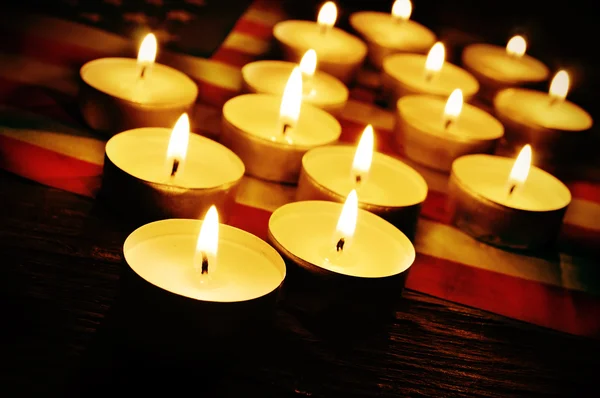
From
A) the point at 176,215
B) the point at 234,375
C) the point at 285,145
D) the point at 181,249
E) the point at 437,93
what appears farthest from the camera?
the point at 437,93

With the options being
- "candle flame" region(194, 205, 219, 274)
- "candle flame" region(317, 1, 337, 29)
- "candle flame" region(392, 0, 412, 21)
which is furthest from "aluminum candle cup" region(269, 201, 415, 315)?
"candle flame" region(392, 0, 412, 21)

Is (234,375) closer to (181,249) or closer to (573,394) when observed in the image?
(181,249)

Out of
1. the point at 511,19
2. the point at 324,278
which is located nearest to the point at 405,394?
the point at 324,278

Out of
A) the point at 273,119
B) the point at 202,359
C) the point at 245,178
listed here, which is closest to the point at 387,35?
the point at 273,119

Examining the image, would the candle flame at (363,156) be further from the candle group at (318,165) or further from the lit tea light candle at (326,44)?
the lit tea light candle at (326,44)

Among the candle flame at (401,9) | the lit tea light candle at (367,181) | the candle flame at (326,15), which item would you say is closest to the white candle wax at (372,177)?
the lit tea light candle at (367,181)

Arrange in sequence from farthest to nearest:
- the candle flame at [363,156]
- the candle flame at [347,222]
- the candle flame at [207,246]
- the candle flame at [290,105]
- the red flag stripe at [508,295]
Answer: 1. the candle flame at [290,105]
2. the candle flame at [363,156]
3. the red flag stripe at [508,295]
4. the candle flame at [347,222]
5. the candle flame at [207,246]

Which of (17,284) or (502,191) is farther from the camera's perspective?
(502,191)

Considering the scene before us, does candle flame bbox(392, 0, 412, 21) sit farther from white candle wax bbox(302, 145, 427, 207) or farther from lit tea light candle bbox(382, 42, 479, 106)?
white candle wax bbox(302, 145, 427, 207)

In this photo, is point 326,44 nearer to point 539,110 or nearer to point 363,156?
point 539,110
